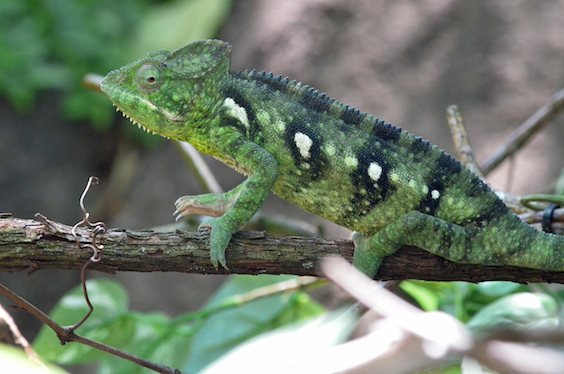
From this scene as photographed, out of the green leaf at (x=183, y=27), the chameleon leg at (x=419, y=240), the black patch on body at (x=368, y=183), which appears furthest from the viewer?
the green leaf at (x=183, y=27)

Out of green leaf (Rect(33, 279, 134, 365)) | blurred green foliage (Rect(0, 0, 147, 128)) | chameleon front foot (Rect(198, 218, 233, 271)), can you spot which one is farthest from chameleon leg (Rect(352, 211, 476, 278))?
blurred green foliage (Rect(0, 0, 147, 128))

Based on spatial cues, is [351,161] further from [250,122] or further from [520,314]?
[520,314]

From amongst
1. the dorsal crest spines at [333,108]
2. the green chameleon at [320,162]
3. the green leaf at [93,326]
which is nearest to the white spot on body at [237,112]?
the green chameleon at [320,162]

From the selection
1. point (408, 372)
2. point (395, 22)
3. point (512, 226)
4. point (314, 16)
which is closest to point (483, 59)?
point (395, 22)

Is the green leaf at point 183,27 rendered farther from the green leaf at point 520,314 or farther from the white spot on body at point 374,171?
the green leaf at point 520,314

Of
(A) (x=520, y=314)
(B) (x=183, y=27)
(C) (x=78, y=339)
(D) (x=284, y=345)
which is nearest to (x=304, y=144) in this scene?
(D) (x=284, y=345)

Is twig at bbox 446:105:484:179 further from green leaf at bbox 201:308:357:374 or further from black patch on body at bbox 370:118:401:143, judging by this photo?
green leaf at bbox 201:308:357:374
